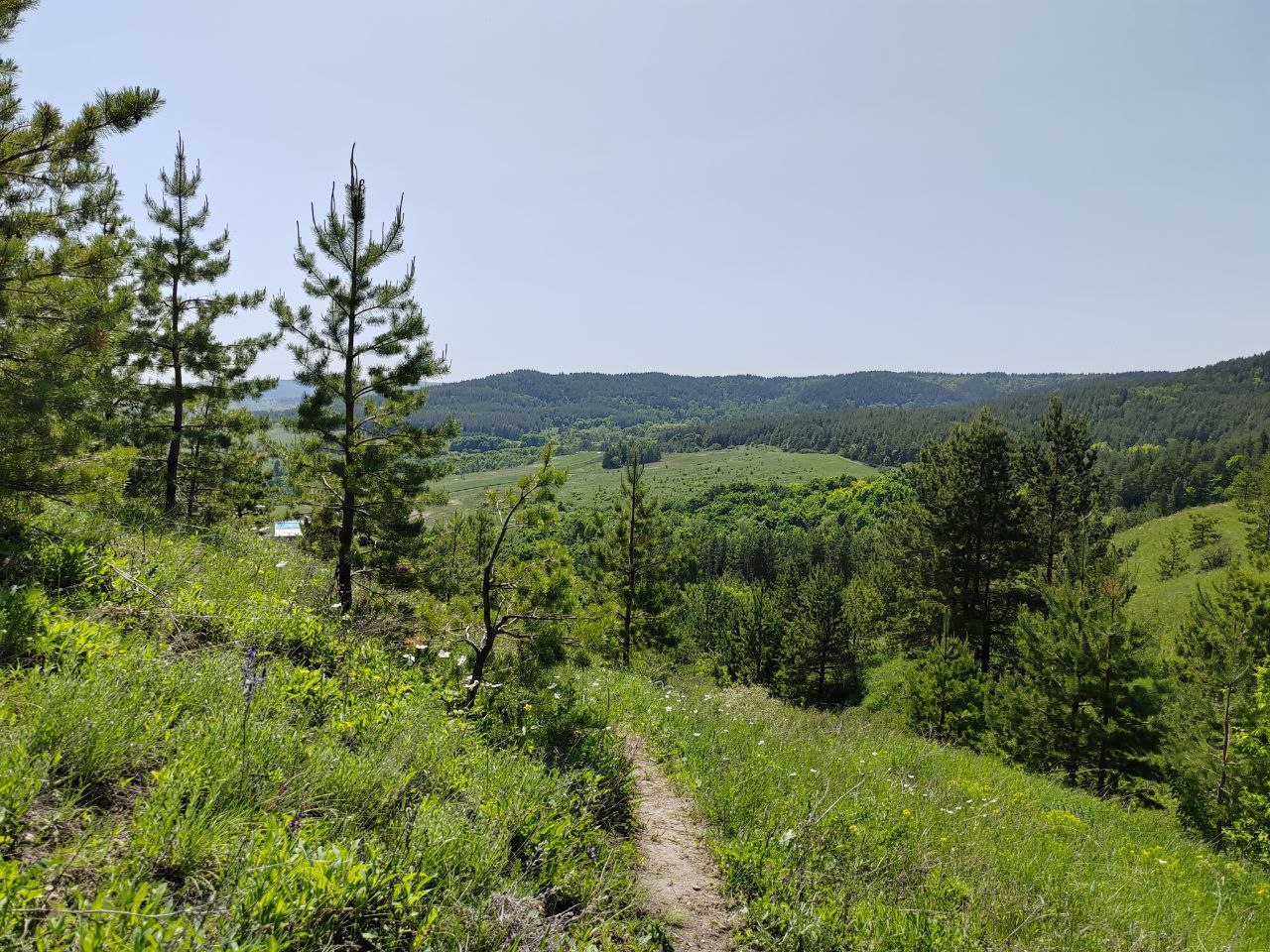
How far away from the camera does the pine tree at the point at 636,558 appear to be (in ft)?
72.9

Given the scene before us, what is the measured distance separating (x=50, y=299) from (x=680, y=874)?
8242mm

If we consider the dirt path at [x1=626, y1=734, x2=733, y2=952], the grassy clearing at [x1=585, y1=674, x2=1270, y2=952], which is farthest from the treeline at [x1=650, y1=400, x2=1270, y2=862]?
the dirt path at [x1=626, y1=734, x2=733, y2=952]

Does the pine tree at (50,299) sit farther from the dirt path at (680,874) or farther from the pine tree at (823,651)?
the pine tree at (823,651)

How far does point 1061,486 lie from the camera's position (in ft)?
82.6

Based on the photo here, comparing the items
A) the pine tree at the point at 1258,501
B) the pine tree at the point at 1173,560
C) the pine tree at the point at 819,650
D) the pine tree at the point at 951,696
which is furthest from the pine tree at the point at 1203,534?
the pine tree at the point at 951,696

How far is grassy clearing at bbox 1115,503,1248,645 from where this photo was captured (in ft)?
144

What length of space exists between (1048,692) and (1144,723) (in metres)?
2.07

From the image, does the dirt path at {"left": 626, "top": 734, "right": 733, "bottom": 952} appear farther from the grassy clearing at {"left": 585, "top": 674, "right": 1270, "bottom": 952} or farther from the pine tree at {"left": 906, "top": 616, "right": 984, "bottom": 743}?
the pine tree at {"left": 906, "top": 616, "right": 984, "bottom": 743}

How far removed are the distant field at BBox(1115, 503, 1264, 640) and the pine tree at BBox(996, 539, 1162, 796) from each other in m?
24.7

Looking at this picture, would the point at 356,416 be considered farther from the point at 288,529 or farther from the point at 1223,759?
the point at 1223,759

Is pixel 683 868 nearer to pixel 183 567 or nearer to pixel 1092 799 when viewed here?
pixel 183 567

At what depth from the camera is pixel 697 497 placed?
524ft

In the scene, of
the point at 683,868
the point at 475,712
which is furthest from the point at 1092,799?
the point at 475,712

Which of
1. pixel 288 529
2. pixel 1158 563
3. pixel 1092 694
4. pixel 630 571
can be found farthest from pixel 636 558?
pixel 1158 563
